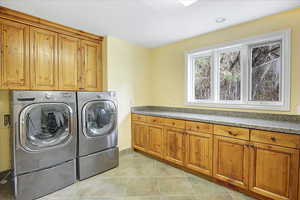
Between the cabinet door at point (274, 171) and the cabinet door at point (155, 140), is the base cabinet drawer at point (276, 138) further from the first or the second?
the cabinet door at point (155, 140)

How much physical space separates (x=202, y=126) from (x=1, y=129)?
2.82m

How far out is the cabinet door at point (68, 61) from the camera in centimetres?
250

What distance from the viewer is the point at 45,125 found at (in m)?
1.96

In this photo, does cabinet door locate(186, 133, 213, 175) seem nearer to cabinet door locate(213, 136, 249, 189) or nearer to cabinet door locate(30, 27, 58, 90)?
cabinet door locate(213, 136, 249, 189)

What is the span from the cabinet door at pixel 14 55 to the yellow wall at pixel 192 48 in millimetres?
2351

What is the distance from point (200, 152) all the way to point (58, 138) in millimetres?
1928

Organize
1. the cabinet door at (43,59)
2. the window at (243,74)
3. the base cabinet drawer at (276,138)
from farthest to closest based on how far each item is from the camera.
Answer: the cabinet door at (43,59) < the window at (243,74) < the base cabinet drawer at (276,138)

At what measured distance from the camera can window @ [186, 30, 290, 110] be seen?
6.99 ft

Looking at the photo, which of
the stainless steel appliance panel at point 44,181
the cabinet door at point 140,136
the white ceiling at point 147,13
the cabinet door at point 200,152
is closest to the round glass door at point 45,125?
the stainless steel appliance panel at point 44,181

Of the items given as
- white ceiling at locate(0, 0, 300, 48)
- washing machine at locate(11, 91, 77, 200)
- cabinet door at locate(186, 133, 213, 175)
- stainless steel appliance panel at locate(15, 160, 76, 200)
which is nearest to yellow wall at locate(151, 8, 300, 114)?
white ceiling at locate(0, 0, 300, 48)

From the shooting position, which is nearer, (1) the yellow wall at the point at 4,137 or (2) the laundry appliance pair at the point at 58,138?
(2) the laundry appliance pair at the point at 58,138

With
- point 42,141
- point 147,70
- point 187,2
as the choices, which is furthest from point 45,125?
point 147,70

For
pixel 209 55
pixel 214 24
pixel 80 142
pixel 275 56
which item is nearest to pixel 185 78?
pixel 209 55

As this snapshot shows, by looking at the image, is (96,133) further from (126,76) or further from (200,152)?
(200,152)
